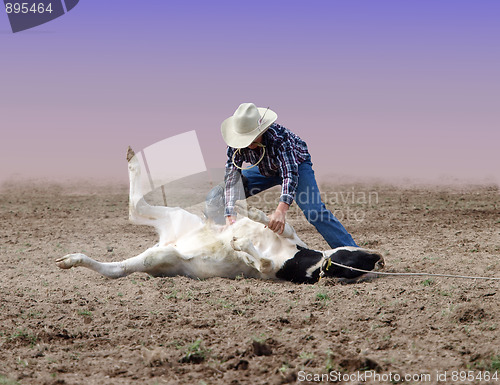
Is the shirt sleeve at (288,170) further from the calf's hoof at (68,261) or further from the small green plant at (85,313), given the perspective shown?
the small green plant at (85,313)

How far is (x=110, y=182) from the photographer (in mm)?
17078

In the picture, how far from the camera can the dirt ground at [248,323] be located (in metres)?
3.35

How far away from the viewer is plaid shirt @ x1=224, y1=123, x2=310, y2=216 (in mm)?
5617

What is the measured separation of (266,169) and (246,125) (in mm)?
672

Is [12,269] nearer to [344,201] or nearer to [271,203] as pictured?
[271,203]

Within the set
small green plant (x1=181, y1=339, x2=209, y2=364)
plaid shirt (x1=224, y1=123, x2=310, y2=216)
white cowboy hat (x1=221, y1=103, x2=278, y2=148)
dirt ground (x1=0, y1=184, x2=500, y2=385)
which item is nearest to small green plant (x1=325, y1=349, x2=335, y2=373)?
dirt ground (x1=0, y1=184, x2=500, y2=385)

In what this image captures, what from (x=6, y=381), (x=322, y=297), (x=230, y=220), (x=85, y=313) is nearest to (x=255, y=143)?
(x=230, y=220)

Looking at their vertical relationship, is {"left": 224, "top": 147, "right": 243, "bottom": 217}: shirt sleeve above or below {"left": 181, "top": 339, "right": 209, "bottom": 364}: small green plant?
above

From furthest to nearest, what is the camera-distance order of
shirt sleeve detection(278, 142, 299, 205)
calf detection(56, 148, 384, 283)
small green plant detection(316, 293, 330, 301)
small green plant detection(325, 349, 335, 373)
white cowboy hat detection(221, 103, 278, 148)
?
1. shirt sleeve detection(278, 142, 299, 205)
2. white cowboy hat detection(221, 103, 278, 148)
3. calf detection(56, 148, 384, 283)
4. small green plant detection(316, 293, 330, 301)
5. small green plant detection(325, 349, 335, 373)

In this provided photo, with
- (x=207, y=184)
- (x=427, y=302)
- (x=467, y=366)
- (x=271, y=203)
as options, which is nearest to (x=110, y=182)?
(x=207, y=184)

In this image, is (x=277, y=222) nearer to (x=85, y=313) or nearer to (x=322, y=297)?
(x=322, y=297)

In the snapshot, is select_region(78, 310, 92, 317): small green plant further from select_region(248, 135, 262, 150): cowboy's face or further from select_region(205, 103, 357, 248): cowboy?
select_region(248, 135, 262, 150): cowboy's face

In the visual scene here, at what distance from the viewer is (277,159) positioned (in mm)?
5789

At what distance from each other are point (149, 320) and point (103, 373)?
0.89 m
